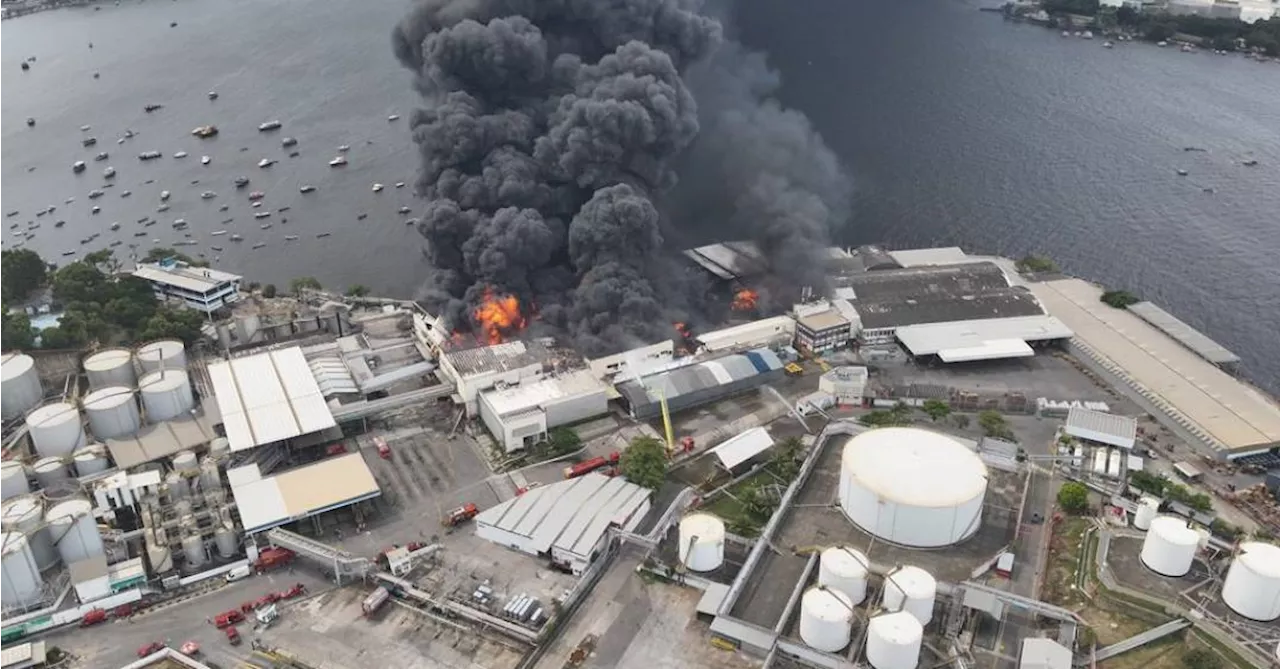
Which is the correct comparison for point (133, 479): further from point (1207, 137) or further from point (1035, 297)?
point (1207, 137)

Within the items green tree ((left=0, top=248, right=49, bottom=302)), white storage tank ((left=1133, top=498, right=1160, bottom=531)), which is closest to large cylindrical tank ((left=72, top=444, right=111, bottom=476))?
green tree ((left=0, top=248, right=49, bottom=302))

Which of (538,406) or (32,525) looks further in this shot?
(538,406)

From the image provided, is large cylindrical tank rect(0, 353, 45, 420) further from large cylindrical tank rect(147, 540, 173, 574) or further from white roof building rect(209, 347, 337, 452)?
large cylindrical tank rect(147, 540, 173, 574)

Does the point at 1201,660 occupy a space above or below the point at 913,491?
below

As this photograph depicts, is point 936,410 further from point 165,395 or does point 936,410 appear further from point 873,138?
point 873,138

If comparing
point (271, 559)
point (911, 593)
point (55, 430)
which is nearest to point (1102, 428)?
point (911, 593)

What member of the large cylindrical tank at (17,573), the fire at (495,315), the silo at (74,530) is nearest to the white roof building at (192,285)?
the fire at (495,315)
